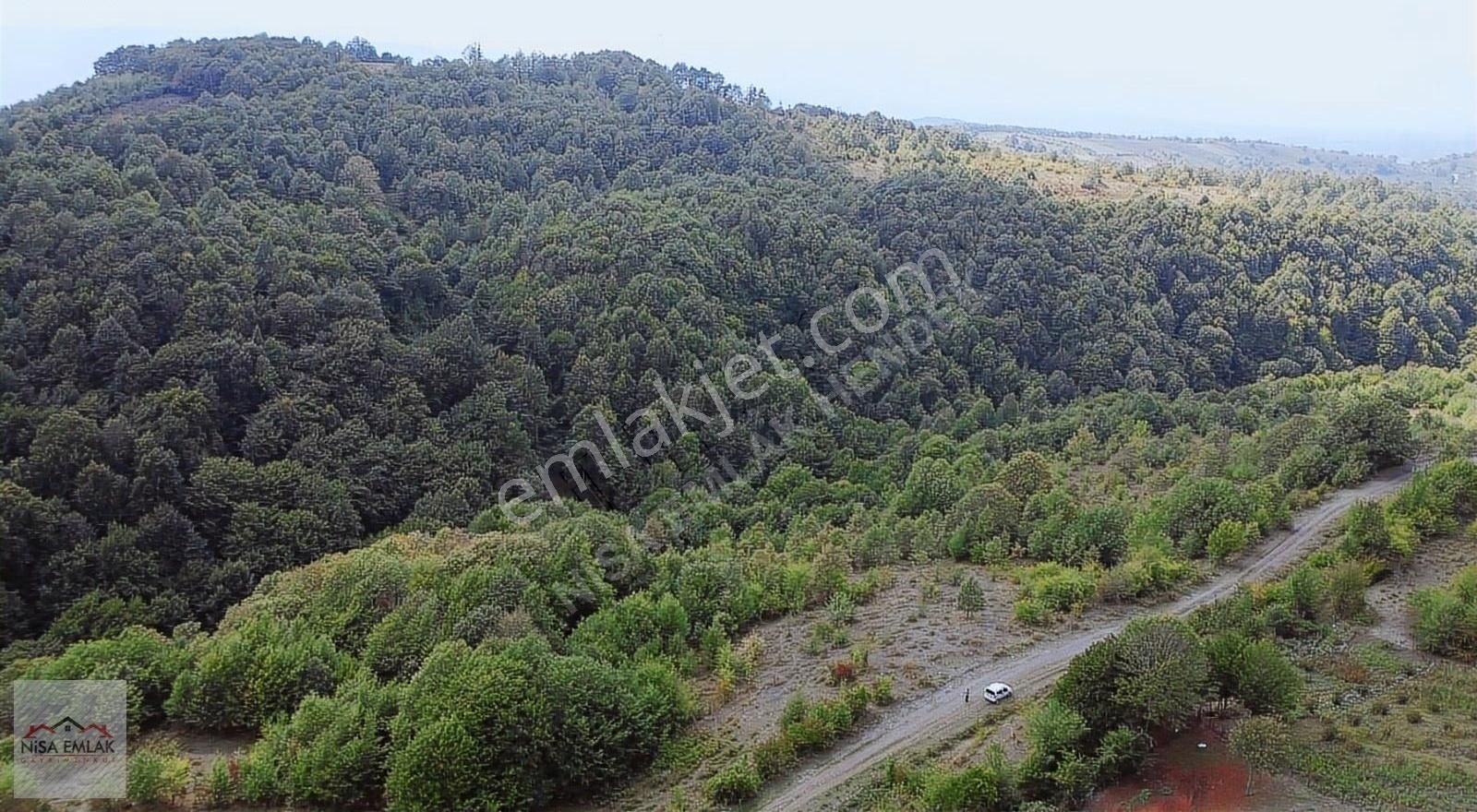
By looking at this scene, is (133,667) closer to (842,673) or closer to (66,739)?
(66,739)

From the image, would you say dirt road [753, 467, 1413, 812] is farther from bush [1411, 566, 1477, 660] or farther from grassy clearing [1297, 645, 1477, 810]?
grassy clearing [1297, 645, 1477, 810]

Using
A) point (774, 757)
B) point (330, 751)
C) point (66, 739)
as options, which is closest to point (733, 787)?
point (774, 757)

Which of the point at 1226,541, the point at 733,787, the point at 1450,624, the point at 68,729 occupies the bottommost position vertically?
the point at 68,729

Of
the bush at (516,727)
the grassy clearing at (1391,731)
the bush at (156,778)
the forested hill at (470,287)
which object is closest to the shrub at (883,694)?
the bush at (516,727)

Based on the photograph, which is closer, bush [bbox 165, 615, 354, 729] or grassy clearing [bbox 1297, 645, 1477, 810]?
grassy clearing [bbox 1297, 645, 1477, 810]

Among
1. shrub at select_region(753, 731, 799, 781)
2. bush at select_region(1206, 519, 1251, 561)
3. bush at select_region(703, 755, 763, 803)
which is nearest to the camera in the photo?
bush at select_region(703, 755, 763, 803)

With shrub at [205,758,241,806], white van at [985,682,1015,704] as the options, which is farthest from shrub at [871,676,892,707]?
shrub at [205,758,241,806]

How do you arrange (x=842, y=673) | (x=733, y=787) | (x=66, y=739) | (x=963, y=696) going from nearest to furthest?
1. (x=733, y=787)
2. (x=66, y=739)
3. (x=963, y=696)
4. (x=842, y=673)

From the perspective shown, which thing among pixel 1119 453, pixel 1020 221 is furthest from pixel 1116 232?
pixel 1119 453
